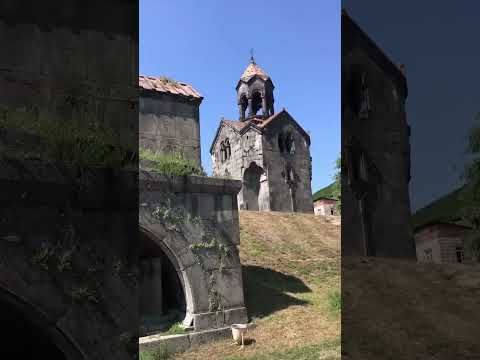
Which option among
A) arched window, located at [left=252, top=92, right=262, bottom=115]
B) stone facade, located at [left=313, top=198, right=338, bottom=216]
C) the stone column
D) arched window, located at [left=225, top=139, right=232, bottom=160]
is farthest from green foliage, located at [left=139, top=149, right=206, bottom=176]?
stone facade, located at [left=313, top=198, right=338, bottom=216]

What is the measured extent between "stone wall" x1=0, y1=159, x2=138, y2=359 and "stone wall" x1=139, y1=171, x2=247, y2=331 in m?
3.17

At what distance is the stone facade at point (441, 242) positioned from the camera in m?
1.61

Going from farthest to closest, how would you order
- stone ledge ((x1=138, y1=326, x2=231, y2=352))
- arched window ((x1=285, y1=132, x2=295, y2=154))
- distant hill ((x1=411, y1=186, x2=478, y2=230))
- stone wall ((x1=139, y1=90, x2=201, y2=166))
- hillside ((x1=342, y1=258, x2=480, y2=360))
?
arched window ((x1=285, y1=132, x2=295, y2=154))
stone wall ((x1=139, y1=90, x2=201, y2=166))
stone ledge ((x1=138, y1=326, x2=231, y2=352))
distant hill ((x1=411, y1=186, x2=478, y2=230))
hillside ((x1=342, y1=258, x2=480, y2=360))

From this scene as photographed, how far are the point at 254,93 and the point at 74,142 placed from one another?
85.5 ft

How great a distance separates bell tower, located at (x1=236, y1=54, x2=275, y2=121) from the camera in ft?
89.6

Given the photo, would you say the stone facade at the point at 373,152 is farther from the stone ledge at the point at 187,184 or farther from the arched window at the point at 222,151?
the arched window at the point at 222,151

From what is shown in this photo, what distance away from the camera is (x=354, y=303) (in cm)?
186

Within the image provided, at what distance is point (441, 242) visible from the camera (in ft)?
5.52

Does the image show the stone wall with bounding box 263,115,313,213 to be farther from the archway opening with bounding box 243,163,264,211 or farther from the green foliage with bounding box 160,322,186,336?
the green foliage with bounding box 160,322,186,336

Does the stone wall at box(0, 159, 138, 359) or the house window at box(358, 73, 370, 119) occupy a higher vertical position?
the house window at box(358, 73, 370, 119)

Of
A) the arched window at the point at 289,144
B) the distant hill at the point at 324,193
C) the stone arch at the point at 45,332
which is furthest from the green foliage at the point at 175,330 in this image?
the distant hill at the point at 324,193

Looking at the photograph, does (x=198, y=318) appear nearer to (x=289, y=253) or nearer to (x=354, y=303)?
(x=354, y=303)

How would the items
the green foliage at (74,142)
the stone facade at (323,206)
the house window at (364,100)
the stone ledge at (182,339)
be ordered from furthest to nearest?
1. the stone facade at (323,206)
2. the stone ledge at (182,339)
3. the green foliage at (74,142)
4. the house window at (364,100)

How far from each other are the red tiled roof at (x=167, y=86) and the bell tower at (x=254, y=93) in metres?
21.7
